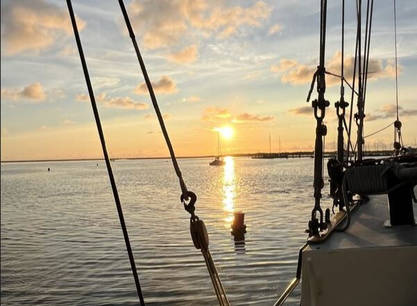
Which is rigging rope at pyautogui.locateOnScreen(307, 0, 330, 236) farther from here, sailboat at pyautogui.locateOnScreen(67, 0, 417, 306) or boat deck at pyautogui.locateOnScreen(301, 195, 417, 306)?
boat deck at pyautogui.locateOnScreen(301, 195, 417, 306)

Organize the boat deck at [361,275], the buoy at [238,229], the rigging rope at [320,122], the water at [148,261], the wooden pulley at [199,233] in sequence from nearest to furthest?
the boat deck at [361,275] < the wooden pulley at [199,233] < the rigging rope at [320,122] < the water at [148,261] < the buoy at [238,229]

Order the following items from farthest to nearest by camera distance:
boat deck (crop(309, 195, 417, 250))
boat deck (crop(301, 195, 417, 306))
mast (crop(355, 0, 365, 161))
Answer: mast (crop(355, 0, 365, 161)) < boat deck (crop(309, 195, 417, 250)) < boat deck (crop(301, 195, 417, 306))

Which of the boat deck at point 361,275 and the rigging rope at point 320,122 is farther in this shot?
the rigging rope at point 320,122

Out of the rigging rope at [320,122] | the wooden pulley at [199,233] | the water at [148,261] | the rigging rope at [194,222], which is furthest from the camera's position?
the water at [148,261]

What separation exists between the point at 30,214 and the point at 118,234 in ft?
52.2

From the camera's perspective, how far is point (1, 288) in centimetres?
1503

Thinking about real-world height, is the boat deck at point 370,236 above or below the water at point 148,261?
above

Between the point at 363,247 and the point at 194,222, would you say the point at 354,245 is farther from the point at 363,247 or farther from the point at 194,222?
the point at 194,222

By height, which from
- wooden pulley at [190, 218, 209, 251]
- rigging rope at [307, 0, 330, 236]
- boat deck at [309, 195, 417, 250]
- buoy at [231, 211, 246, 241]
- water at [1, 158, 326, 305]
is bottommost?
water at [1, 158, 326, 305]

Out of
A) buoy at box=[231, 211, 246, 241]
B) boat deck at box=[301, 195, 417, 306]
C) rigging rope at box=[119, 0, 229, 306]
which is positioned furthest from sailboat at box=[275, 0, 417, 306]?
buoy at box=[231, 211, 246, 241]

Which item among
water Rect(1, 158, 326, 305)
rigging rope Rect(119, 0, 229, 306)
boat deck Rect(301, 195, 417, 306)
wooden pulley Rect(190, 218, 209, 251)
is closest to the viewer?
boat deck Rect(301, 195, 417, 306)

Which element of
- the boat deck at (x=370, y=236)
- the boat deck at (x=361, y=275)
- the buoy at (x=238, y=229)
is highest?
the boat deck at (x=370, y=236)

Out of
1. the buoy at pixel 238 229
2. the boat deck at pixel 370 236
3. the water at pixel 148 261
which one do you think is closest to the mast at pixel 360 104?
the boat deck at pixel 370 236

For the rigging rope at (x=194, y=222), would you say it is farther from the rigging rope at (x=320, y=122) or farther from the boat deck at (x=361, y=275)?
the rigging rope at (x=320, y=122)
